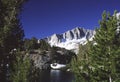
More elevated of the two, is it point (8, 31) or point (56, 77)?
point (8, 31)

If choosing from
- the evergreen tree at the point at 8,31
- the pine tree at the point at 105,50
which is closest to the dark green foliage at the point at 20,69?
the evergreen tree at the point at 8,31

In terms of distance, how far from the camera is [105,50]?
142 ft

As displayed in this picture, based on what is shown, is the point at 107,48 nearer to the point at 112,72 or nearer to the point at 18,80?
the point at 112,72

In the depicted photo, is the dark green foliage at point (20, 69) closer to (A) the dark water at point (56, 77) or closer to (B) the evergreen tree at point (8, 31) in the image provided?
(B) the evergreen tree at point (8, 31)

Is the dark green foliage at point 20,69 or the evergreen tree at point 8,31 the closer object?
the evergreen tree at point 8,31

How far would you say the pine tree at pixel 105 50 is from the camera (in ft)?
139

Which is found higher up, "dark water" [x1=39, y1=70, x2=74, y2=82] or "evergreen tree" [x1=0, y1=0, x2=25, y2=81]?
"evergreen tree" [x1=0, y1=0, x2=25, y2=81]

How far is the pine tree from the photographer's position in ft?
139

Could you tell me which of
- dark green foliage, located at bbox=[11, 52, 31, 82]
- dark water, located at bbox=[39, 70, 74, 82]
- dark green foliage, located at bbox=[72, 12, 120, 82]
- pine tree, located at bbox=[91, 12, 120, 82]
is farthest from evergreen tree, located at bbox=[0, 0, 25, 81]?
dark water, located at bbox=[39, 70, 74, 82]

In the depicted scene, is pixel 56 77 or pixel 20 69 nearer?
pixel 20 69

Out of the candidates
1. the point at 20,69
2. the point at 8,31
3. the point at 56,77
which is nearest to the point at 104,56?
the point at 20,69

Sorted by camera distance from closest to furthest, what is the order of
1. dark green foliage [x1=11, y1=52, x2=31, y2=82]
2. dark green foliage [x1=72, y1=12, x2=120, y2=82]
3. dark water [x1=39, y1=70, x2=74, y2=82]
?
dark green foliage [x1=11, y1=52, x2=31, y2=82]
dark green foliage [x1=72, y1=12, x2=120, y2=82]
dark water [x1=39, y1=70, x2=74, y2=82]

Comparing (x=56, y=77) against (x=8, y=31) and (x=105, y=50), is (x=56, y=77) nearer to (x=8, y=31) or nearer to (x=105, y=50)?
(x=105, y=50)

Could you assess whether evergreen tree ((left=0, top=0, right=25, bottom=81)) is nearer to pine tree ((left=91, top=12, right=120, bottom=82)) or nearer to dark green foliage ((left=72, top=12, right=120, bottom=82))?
dark green foliage ((left=72, top=12, right=120, bottom=82))
